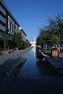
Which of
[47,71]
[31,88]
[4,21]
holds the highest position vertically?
[4,21]

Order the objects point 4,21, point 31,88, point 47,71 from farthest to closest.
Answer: point 4,21
point 47,71
point 31,88

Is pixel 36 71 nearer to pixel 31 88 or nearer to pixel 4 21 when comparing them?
pixel 31 88

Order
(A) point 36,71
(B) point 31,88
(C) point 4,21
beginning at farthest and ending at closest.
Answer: (C) point 4,21, (A) point 36,71, (B) point 31,88

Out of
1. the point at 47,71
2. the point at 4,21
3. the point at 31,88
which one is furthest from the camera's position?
the point at 4,21

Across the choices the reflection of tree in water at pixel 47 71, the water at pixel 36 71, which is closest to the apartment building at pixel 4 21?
the water at pixel 36 71

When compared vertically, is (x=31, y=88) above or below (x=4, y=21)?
below

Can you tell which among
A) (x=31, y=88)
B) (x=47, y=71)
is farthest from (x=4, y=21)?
(x=31, y=88)

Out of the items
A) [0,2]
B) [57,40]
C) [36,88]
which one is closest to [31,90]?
[36,88]

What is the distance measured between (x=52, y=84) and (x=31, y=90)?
1.54m

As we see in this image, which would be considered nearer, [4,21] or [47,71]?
[47,71]

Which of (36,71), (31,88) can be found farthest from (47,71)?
(31,88)

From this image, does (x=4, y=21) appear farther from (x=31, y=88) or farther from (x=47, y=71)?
(x=31, y=88)

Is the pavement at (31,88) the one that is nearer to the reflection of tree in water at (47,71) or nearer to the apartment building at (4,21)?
the reflection of tree in water at (47,71)

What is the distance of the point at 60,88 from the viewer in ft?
31.2
